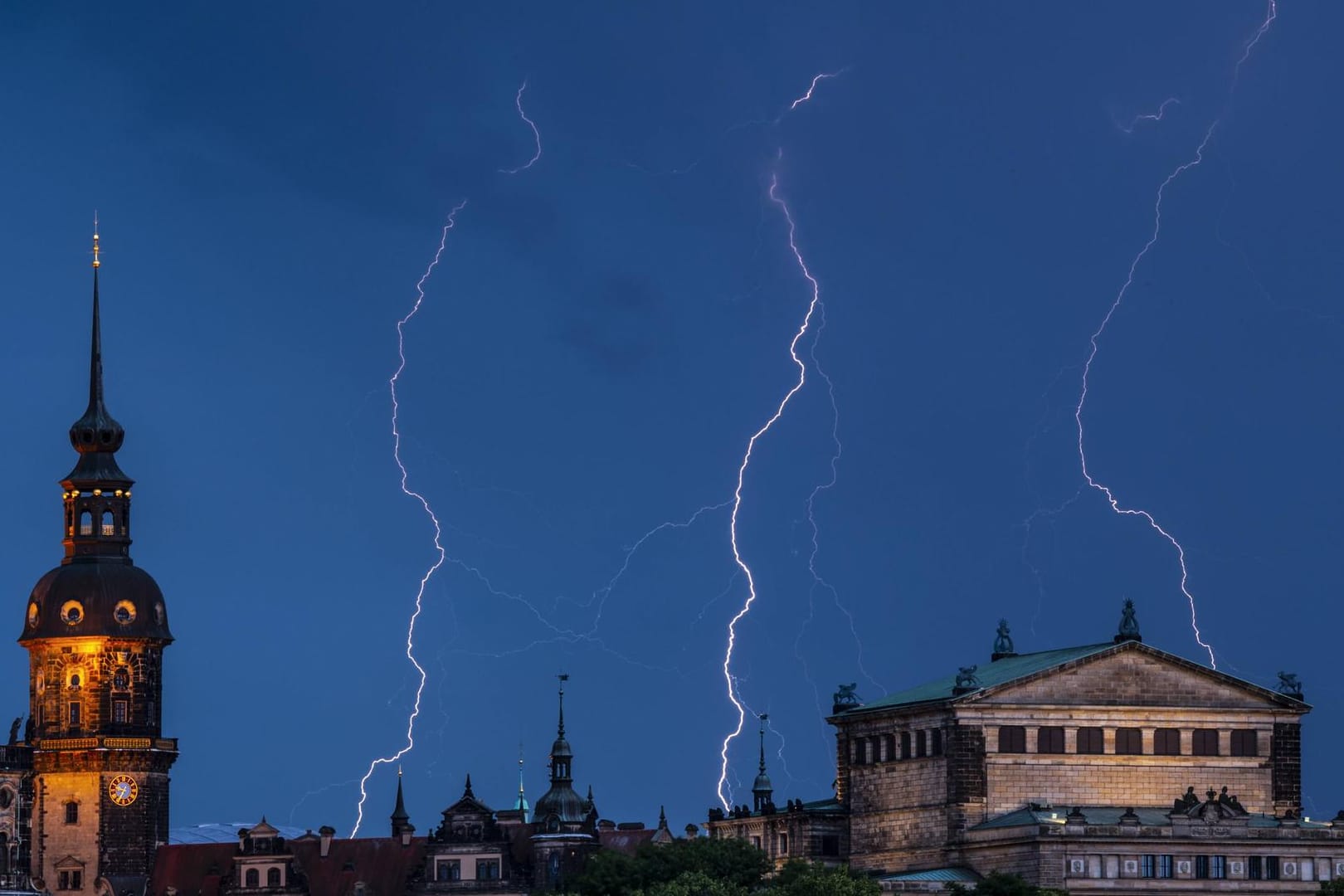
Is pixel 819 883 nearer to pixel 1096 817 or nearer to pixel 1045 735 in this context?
pixel 1096 817

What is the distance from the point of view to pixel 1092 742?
193m

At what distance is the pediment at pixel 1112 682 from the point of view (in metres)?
193

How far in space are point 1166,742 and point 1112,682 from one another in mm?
3909

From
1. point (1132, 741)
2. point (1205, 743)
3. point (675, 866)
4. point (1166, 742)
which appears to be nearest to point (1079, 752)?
point (1132, 741)

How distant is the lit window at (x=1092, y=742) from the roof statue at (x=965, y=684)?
209 inches

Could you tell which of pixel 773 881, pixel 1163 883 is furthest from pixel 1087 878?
pixel 773 881

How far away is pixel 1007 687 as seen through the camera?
19275 cm

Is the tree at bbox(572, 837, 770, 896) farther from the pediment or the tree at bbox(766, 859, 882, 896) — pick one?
the pediment

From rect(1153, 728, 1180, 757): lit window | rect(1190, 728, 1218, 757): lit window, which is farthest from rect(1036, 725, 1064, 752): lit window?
rect(1190, 728, 1218, 757): lit window

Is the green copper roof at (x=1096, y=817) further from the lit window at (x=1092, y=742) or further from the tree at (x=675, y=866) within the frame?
the tree at (x=675, y=866)

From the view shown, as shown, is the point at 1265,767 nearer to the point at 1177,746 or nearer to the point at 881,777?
the point at 1177,746

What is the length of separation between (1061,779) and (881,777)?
393 inches

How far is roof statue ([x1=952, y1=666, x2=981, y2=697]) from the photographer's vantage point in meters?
193

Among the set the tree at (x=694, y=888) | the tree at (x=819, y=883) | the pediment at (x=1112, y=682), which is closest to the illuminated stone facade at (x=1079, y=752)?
the pediment at (x=1112, y=682)
